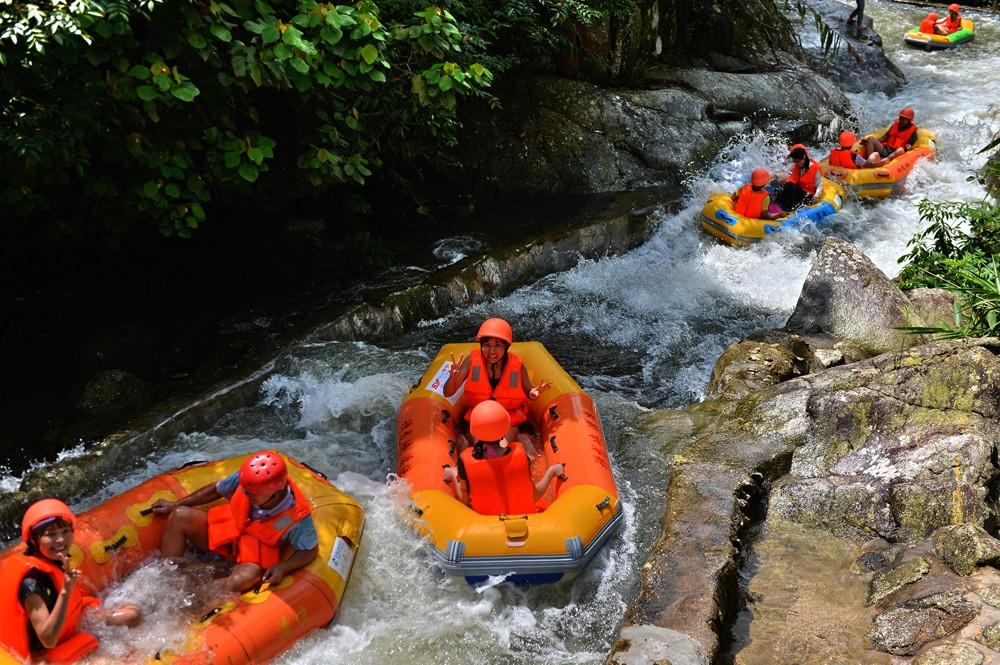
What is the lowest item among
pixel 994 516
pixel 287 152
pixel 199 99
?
pixel 994 516

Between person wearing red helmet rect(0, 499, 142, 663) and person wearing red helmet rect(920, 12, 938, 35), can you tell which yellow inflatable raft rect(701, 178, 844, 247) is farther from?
person wearing red helmet rect(920, 12, 938, 35)

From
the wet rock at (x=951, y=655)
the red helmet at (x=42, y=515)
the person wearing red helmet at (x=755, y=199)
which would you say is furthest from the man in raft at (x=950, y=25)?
the red helmet at (x=42, y=515)

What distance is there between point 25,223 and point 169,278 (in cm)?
130

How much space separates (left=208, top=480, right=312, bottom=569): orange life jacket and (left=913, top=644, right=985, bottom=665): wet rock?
2920 millimetres

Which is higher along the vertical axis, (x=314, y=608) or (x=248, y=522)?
(x=248, y=522)

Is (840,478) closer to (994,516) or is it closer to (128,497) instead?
(994,516)

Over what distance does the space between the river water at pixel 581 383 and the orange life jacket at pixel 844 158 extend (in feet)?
1.88

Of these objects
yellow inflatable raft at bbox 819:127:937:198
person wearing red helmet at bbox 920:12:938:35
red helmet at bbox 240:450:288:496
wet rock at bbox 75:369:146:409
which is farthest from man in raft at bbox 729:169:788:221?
person wearing red helmet at bbox 920:12:938:35

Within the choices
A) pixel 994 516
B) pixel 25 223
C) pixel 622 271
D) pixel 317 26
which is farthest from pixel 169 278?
pixel 994 516

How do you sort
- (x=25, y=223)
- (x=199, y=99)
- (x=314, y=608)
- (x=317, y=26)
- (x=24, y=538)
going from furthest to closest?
(x=25, y=223)
(x=199, y=99)
(x=317, y=26)
(x=314, y=608)
(x=24, y=538)

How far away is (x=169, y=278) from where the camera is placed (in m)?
7.48

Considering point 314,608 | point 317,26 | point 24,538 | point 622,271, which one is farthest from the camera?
point 622,271

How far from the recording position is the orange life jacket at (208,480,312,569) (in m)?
4.21

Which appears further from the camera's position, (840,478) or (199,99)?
(199,99)
